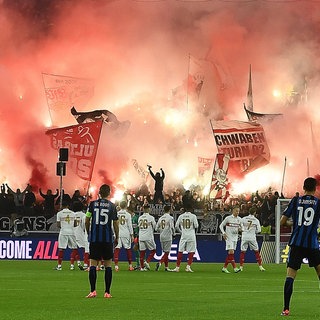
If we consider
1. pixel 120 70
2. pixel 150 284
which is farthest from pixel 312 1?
pixel 150 284

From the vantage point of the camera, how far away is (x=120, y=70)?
217 ft

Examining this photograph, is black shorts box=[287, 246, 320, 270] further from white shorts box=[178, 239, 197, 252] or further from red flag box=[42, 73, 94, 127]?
red flag box=[42, 73, 94, 127]

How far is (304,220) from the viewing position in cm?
1628

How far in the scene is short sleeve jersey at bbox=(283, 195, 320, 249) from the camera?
53.2 feet

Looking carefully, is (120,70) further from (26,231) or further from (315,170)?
(26,231)

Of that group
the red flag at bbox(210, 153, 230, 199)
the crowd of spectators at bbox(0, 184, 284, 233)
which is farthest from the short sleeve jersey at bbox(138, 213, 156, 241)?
the red flag at bbox(210, 153, 230, 199)

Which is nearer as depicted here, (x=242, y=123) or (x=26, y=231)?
(x=26, y=231)

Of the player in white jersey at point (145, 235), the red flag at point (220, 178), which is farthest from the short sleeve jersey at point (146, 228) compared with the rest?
the red flag at point (220, 178)

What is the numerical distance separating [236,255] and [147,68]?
26.4m

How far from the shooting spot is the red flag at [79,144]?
198 feet

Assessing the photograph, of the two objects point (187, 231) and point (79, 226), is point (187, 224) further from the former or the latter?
point (79, 226)

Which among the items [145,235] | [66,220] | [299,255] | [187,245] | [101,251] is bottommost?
[299,255]

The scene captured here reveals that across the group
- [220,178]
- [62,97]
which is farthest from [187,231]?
[62,97]

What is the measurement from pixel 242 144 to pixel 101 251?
141 feet
